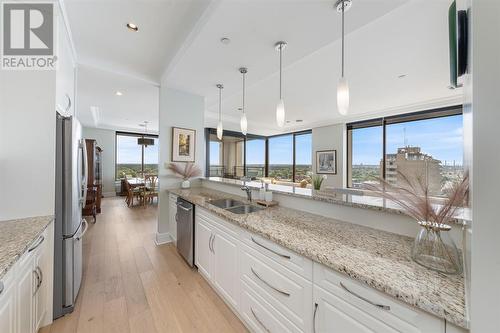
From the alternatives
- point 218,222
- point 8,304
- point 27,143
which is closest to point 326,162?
point 218,222

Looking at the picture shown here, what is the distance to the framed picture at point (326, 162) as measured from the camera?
598cm

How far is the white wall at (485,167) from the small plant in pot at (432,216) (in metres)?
0.40

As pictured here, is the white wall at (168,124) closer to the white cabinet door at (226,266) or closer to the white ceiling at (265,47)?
the white ceiling at (265,47)

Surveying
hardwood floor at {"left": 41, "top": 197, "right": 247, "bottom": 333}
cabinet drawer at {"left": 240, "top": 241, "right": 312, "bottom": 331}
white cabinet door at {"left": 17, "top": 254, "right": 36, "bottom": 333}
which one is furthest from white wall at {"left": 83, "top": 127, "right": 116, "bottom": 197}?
cabinet drawer at {"left": 240, "top": 241, "right": 312, "bottom": 331}

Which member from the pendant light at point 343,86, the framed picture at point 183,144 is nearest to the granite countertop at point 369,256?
the pendant light at point 343,86

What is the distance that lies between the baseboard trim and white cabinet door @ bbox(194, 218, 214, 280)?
47.3 inches

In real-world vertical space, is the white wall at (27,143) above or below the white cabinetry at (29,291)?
above

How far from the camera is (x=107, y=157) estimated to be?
731 cm

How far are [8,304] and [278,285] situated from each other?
1.42 meters

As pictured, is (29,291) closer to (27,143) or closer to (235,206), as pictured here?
(27,143)

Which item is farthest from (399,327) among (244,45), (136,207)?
(136,207)

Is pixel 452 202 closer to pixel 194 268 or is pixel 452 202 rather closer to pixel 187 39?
pixel 194 268

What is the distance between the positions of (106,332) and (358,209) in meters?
2.18

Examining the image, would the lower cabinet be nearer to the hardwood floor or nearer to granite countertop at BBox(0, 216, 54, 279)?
the hardwood floor
